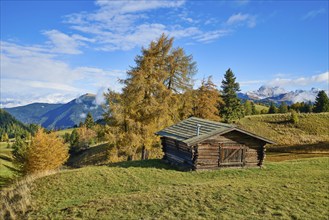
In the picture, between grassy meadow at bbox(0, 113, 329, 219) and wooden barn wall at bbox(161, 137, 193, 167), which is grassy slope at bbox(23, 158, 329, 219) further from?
wooden barn wall at bbox(161, 137, 193, 167)

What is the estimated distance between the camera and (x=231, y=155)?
26.1 metres

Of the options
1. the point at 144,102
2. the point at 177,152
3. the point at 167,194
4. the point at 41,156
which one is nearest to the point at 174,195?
the point at 167,194

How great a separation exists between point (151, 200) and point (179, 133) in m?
12.9

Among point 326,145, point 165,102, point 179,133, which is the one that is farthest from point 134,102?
point 326,145

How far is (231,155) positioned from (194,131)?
405 cm

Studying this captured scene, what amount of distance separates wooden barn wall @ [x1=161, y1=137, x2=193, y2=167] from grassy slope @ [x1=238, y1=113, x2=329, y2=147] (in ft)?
92.3

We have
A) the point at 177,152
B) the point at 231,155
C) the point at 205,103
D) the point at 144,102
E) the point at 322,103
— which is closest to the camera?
the point at 231,155

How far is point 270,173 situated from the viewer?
24.0 metres

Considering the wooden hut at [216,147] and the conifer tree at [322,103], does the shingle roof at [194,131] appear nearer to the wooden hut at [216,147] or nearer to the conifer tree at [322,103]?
the wooden hut at [216,147]

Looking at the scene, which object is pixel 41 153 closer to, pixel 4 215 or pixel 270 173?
pixel 4 215

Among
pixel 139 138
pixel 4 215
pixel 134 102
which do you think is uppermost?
pixel 134 102

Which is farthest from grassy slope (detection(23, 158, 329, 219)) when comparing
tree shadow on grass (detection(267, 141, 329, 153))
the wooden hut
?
tree shadow on grass (detection(267, 141, 329, 153))

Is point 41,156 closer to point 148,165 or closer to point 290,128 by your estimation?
point 148,165

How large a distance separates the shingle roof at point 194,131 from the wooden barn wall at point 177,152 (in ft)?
2.86
